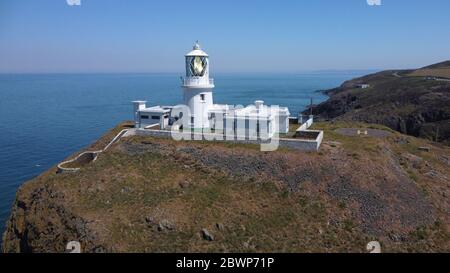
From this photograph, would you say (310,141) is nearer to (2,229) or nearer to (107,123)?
(2,229)

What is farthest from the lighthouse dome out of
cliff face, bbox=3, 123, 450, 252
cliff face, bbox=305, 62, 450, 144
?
cliff face, bbox=305, 62, 450, 144

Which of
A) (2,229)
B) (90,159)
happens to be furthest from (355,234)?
(2,229)

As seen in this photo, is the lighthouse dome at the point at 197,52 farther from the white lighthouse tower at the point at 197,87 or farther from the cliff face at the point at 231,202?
the cliff face at the point at 231,202


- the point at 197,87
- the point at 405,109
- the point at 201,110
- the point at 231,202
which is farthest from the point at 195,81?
the point at 405,109

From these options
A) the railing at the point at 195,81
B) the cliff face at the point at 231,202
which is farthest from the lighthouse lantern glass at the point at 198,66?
the cliff face at the point at 231,202

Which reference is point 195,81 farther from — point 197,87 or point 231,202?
point 231,202

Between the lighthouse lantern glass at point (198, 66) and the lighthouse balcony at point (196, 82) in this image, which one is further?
the lighthouse balcony at point (196, 82)

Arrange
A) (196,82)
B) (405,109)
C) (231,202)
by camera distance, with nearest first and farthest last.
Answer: (231,202) < (196,82) < (405,109)
